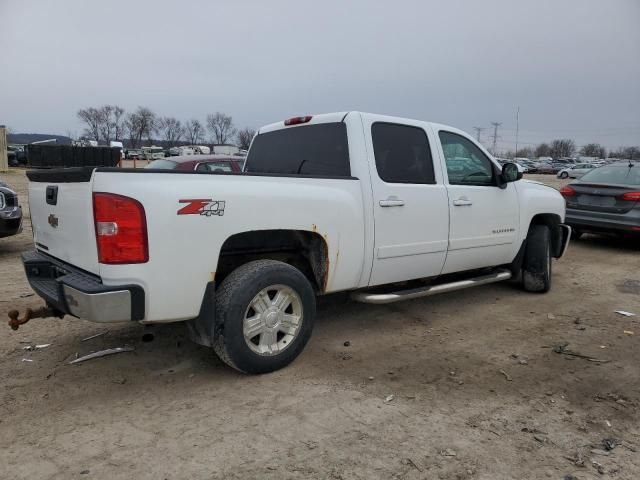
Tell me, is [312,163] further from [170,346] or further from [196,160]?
[196,160]

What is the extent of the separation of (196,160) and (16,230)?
3172 mm

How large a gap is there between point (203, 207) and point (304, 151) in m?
1.71

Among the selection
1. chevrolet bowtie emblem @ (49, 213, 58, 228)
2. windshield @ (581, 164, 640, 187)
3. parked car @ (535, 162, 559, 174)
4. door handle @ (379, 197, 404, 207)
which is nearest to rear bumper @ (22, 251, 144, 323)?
chevrolet bowtie emblem @ (49, 213, 58, 228)

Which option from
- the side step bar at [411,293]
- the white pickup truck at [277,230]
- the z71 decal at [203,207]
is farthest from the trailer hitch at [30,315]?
the side step bar at [411,293]

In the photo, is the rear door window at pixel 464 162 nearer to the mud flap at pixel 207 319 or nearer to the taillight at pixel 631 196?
the mud flap at pixel 207 319

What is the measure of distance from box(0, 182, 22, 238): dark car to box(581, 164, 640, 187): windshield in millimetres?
9746

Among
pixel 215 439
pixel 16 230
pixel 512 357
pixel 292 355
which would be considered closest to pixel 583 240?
pixel 512 357

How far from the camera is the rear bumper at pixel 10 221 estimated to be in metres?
7.22

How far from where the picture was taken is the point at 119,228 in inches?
114

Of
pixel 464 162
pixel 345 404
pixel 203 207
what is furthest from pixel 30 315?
pixel 464 162

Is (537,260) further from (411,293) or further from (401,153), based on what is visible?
(401,153)

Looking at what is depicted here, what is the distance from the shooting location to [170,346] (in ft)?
13.9

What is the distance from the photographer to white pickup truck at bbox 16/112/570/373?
9.71ft

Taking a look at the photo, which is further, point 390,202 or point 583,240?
point 583,240
